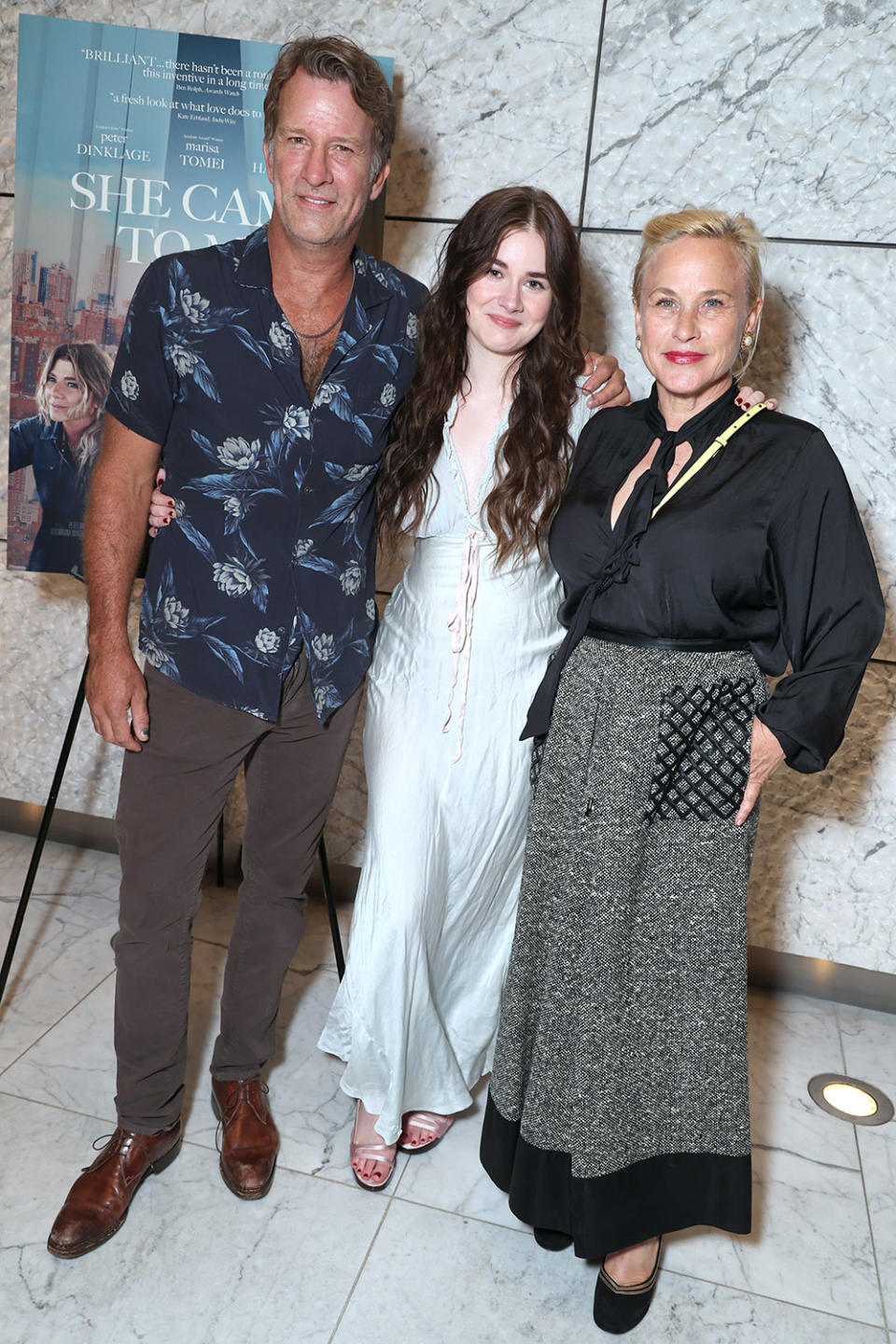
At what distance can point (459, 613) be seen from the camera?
202 cm

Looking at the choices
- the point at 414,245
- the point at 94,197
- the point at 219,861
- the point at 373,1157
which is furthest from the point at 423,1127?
the point at 94,197

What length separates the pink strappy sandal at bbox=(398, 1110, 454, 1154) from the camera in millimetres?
2307

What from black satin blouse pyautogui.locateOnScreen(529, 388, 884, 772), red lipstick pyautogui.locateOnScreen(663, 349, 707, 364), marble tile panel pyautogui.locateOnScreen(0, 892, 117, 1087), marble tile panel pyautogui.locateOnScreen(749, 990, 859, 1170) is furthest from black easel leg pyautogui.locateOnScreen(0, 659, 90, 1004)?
marble tile panel pyautogui.locateOnScreen(749, 990, 859, 1170)

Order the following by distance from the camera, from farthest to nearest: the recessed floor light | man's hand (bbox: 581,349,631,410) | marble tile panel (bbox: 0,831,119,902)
→ marble tile panel (bbox: 0,831,119,902), the recessed floor light, man's hand (bbox: 581,349,631,410)

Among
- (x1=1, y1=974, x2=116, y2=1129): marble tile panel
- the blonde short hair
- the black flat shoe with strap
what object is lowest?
(x1=1, y1=974, x2=116, y2=1129): marble tile panel

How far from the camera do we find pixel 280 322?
1894mm

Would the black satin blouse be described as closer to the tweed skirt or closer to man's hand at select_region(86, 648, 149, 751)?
the tweed skirt

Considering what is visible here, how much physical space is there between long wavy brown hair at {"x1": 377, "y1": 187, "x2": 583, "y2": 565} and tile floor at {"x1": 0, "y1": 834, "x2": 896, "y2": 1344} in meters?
1.33

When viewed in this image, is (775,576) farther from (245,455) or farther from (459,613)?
(245,455)

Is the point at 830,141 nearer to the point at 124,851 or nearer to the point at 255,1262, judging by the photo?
the point at 124,851

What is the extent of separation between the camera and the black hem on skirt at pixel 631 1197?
188 centimetres

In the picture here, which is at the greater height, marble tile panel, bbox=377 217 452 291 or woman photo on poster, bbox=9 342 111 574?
marble tile panel, bbox=377 217 452 291

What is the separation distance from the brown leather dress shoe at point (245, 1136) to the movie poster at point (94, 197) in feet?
4.39

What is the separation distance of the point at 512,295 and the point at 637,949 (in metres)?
1.18
